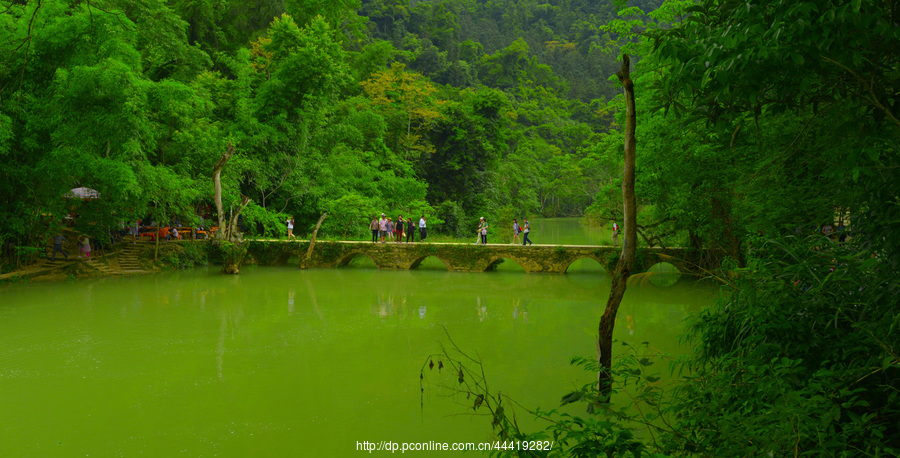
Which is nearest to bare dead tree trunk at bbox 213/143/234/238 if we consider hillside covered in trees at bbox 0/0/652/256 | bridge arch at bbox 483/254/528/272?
hillside covered in trees at bbox 0/0/652/256

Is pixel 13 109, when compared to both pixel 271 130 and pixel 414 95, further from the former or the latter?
pixel 414 95

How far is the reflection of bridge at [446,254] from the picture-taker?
2108 cm

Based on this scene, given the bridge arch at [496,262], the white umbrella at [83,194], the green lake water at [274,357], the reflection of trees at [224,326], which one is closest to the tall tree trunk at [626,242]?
the green lake water at [274,357]

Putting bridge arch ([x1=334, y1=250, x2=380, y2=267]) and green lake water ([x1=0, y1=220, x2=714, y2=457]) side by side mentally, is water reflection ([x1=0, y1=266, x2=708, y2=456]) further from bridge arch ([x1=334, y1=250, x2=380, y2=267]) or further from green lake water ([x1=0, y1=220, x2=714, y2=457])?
bridge arch ([x1=334, y1=250, x2=380, y2=267])

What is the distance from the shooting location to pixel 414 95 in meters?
35.2

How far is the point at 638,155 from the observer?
54.6 feet

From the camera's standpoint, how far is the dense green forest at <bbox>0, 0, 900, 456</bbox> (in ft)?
11.5

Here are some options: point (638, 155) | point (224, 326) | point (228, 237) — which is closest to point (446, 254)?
point (228, 237)

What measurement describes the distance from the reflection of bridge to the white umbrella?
6108 millimetres

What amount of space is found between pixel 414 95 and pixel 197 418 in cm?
3007

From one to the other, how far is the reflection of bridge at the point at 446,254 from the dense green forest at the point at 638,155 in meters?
1.62

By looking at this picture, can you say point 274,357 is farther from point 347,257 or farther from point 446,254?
point 347,257

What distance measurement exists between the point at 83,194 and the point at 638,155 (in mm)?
18013

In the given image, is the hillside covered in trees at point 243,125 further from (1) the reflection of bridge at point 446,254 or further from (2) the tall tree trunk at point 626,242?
(2) the tall tree trunk at point 626,242
